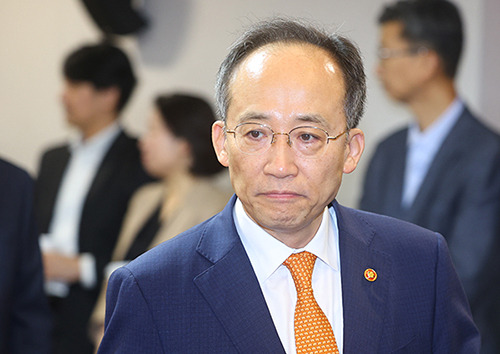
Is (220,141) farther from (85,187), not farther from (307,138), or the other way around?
(85,187)

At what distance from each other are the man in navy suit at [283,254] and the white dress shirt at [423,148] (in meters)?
1.57

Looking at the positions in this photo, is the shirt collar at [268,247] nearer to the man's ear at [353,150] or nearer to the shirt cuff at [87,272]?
the man's ear at [353,150]

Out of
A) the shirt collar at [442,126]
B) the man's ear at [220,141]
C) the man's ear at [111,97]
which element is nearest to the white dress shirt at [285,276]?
the man's ear at [220,141]

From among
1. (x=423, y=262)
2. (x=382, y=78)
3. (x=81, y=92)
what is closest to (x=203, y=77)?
(x=81, y=92)

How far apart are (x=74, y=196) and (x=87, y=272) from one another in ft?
1.90

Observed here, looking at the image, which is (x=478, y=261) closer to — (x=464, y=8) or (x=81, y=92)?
(x=464, y=8)

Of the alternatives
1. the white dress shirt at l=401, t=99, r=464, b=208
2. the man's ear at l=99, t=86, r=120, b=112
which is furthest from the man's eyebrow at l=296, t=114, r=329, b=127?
the man's ear at l=99, t=86, r=120, b=112

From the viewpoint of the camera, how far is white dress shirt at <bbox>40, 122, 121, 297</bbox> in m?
3.88

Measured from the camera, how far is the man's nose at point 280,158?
1415 mm

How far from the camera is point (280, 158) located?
55.8 inches

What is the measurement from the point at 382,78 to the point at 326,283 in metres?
2.01

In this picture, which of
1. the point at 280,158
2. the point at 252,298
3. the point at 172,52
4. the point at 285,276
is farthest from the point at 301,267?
the point at 172,52

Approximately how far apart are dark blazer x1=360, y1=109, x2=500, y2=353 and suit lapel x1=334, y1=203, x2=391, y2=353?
1.33 m

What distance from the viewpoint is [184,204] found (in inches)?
120
